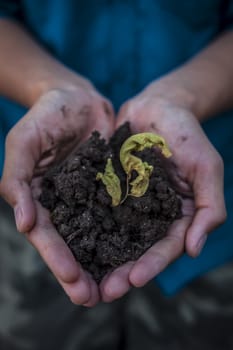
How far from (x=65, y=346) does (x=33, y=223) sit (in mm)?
1086

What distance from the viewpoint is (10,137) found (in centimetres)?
157

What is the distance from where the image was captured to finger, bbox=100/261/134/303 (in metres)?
1.36

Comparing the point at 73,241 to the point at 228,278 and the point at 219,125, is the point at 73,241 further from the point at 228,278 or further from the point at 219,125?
the point at 228,278

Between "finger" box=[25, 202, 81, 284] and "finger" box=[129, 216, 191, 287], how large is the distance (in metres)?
0.15

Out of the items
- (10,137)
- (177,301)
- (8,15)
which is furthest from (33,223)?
(177,301)

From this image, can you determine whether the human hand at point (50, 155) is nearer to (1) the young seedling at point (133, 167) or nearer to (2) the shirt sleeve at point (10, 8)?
(1) the young seedling at point (133, 167)

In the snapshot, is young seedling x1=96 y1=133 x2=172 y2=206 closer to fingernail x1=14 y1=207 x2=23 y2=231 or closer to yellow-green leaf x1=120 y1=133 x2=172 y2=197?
yellow-green leaf x1=120 y1=133 x2=172 y2=197

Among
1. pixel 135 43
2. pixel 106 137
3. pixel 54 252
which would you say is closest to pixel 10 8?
pixel 135 43

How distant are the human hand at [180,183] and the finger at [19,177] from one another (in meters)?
0.26

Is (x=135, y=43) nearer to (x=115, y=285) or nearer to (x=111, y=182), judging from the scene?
(x=111, y=182)

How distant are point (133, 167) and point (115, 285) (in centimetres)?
37

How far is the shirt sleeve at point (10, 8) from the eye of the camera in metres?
1.96

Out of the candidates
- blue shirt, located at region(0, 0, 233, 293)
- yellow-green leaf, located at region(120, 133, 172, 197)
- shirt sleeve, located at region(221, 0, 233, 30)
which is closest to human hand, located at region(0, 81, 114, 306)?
blue shirt, located at region(0, 0, 233, 293)

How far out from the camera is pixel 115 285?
53.6 inches
